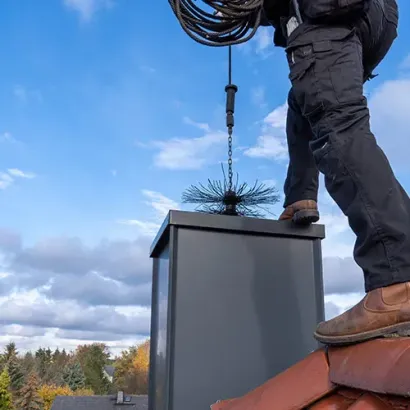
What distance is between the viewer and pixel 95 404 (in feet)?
57.4

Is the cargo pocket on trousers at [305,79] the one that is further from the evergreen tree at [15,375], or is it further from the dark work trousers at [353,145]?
the evergreen tree at [15,375]

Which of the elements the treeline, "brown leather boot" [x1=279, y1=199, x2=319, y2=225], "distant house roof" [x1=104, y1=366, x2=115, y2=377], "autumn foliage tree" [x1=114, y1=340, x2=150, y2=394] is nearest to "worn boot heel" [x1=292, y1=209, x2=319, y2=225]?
"brown leather boot" [x1=279, y1=199, x2=319, y2=225]

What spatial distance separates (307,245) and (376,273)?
0.78 m

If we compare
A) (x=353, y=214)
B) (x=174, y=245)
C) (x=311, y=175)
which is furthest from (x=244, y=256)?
(x=353, y=214)

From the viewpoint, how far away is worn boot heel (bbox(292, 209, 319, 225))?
1.64 meters

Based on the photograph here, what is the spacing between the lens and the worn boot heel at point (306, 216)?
1.64 m

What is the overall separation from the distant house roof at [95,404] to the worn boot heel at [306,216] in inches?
665

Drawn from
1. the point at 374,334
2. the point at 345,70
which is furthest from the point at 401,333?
the point at 345,70

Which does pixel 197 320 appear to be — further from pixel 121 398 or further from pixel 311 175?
pixel 121 398

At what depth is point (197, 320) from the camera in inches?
59.6

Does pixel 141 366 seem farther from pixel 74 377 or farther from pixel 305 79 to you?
pixel 305 79

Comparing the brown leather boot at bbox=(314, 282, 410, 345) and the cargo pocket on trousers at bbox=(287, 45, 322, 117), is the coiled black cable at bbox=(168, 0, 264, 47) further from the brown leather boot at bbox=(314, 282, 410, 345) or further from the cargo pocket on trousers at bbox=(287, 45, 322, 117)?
the brown leather boot at bbox=(314, 282, 410, 345)

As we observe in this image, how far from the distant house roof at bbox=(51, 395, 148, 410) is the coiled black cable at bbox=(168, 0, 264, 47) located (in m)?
17.1

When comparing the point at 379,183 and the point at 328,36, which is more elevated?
the point at 328,36
